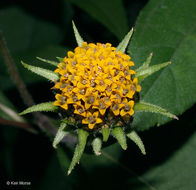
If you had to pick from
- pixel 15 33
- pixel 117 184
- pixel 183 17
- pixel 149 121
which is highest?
pixel 183 17

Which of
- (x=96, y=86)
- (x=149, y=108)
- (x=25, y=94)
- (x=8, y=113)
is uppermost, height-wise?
(x=96, y=86)

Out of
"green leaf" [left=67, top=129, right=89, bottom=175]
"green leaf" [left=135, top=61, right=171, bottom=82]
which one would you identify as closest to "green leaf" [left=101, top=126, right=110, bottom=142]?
"green leaf" [left=67, top=129, right=89, bottom=175]

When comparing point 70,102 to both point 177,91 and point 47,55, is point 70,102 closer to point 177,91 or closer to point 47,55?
point 177,91

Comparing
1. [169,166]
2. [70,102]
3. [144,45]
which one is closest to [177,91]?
[144,45]

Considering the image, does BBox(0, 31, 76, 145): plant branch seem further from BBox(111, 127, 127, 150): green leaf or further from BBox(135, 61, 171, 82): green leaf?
BBox(135, 61, 171, 82): green leaf

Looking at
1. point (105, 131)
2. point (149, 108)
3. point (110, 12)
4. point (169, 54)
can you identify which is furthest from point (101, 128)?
point (110, 12)

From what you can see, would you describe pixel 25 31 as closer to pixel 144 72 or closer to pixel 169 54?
pixel 169 54
